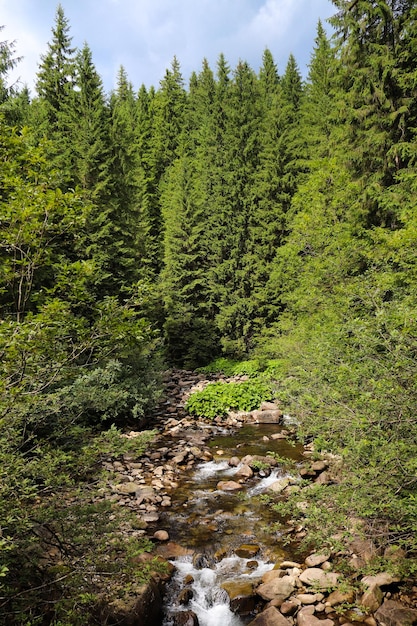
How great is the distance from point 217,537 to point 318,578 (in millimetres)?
1946

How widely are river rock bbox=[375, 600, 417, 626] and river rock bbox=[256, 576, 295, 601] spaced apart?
1114 millimetres

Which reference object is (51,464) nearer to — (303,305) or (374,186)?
(303,305)

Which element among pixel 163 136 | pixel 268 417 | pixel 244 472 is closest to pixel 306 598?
pixel 244 472

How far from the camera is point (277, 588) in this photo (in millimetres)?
5062

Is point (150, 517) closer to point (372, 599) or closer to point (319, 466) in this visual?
point (319, 466)

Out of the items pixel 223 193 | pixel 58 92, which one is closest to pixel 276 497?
pixel 223 193

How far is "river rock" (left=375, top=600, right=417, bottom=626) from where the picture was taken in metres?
4.13

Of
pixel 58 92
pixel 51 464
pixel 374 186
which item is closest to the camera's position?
pixel 51 464

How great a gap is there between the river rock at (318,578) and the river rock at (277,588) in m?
0.19

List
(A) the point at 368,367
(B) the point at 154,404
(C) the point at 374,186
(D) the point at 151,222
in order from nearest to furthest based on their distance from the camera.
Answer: (A) the point at 368,367 < (C) the point at 374,186 < (B) the point at 154,404 < (D) the point at 151,222

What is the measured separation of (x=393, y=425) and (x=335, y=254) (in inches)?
254

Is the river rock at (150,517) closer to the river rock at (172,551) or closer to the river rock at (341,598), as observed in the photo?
the river rock at (172,551)

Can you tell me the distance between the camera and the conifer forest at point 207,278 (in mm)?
3416

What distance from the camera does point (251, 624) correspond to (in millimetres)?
4594
